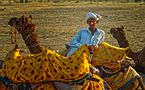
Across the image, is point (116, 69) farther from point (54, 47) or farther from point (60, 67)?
point (54, 47)

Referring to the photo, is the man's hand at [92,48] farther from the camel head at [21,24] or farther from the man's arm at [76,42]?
the camel head at [21,24]

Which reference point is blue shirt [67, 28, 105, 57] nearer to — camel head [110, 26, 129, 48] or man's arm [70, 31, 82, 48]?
man's arm [70, 31, 82, 48]

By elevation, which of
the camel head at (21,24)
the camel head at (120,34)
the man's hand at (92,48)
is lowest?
the camel head at (120,34)

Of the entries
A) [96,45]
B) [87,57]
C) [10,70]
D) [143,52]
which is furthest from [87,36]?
[143,52]

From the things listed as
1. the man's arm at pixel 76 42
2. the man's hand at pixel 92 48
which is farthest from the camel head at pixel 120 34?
the man's hand at pixel 92 48

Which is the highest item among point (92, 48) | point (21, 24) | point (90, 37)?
point (21, 24)

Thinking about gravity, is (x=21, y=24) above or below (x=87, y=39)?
above

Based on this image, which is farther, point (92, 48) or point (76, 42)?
point (76, 42)

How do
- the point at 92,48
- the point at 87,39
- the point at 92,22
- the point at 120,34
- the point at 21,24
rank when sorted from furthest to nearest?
the point at 120,34, the point at 21,24, the point at 87,39, the point at 92,22, the point at 92,48

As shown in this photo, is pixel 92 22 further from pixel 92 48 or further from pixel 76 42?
pixel 92 48

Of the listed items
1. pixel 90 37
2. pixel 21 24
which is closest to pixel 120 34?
pixel 90 37

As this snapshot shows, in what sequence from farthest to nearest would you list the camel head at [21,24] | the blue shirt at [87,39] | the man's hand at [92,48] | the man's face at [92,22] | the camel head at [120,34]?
the camel head at [120,34], the camel head at [21,24], the blue shirt at [87,39], the man's face at [92,22], the man's hand at [92,48]

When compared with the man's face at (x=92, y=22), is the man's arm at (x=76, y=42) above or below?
below

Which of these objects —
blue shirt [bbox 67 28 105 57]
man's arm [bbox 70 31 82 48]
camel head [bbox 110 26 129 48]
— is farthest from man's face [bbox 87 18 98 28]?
camel head [bbox 110 26 129 48]
